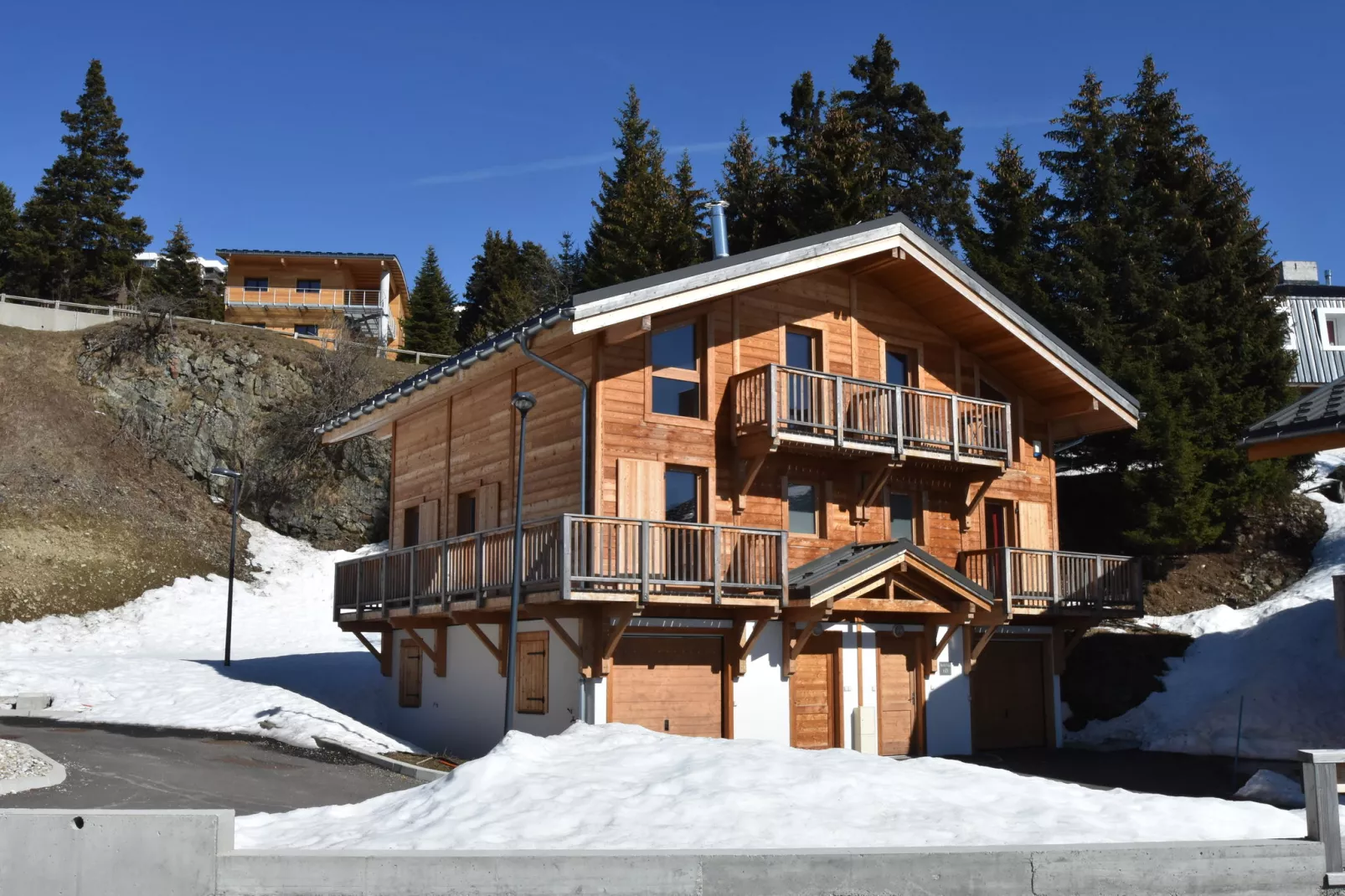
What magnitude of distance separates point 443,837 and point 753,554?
34.8 ft

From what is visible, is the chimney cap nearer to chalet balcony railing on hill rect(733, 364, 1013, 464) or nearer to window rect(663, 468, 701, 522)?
chalet balcony railing on hill rect(733, 364, 1013, 464)

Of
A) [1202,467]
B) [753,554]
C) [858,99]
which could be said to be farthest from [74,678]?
[858,99]

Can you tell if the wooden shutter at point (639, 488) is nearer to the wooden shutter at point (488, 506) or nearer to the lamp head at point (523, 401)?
the lamp head at point (523, 401)

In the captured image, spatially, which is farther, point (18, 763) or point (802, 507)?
point (802, 507)

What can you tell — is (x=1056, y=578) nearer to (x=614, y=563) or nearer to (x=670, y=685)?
(x=670, y=685)

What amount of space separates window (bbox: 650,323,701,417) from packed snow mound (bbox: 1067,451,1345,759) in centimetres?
1207

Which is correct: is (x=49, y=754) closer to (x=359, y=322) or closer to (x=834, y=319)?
(x=834, y=319)

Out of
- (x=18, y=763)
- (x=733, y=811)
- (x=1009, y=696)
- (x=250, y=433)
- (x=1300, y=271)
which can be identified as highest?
(x=1300, y=271)

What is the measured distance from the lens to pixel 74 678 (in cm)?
2895

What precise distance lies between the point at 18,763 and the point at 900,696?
14953mm

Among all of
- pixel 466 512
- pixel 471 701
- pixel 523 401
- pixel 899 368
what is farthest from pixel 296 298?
pixel 523 401

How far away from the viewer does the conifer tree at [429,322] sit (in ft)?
232

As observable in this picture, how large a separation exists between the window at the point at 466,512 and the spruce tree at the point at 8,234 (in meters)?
51.4

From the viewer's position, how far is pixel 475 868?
830 centimetres
